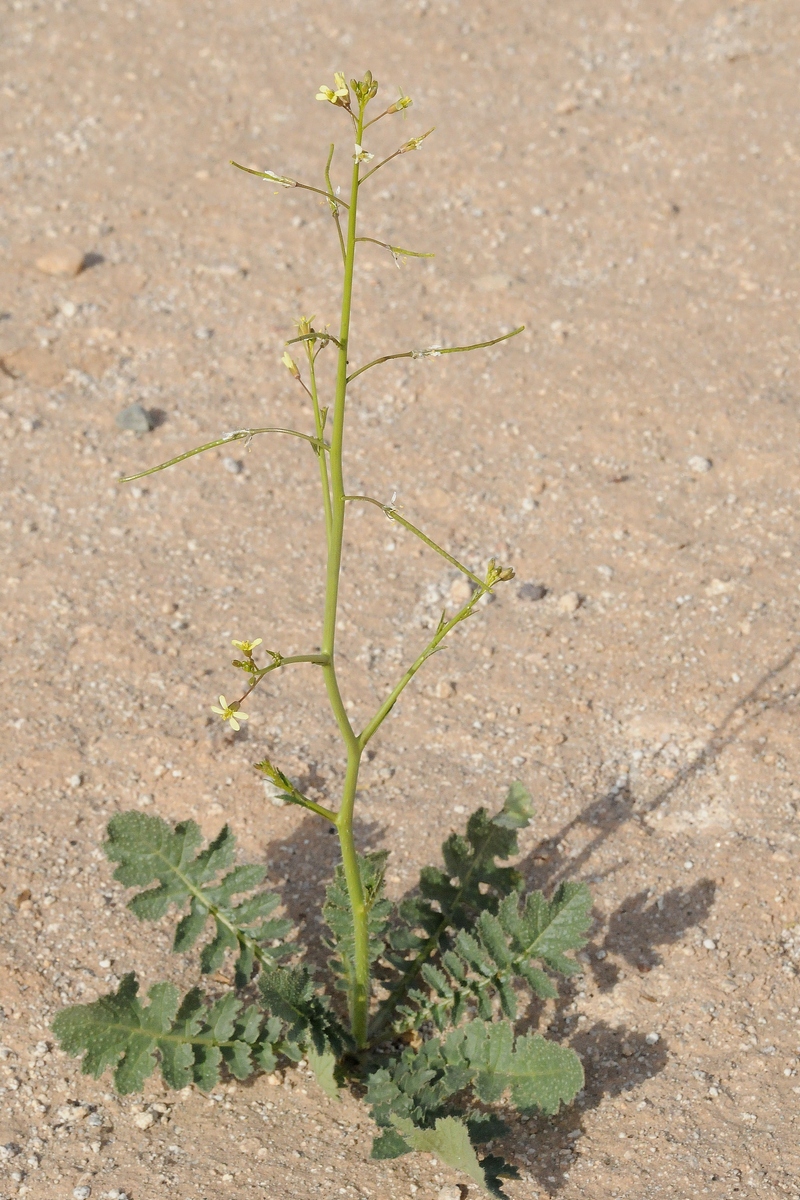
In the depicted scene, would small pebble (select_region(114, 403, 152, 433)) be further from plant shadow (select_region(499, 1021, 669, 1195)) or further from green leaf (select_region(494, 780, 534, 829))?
plant shadow (select_region(499, 1021, 669, 1195))

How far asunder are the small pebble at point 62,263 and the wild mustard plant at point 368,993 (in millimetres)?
3053

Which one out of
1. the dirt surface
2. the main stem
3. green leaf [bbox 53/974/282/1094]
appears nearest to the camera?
the main stem

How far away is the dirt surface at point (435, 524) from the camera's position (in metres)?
2.95

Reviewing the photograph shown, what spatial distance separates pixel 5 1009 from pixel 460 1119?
1219mm

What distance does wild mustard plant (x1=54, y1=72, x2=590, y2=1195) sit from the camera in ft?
8.38

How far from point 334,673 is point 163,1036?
0.91 meters

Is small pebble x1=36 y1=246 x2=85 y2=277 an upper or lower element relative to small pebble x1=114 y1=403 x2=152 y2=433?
upper

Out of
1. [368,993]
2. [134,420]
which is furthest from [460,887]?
[134,420]

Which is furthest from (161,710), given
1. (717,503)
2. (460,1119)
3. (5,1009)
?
(717,503)

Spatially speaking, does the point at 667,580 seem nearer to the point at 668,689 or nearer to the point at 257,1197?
the point at 668,689

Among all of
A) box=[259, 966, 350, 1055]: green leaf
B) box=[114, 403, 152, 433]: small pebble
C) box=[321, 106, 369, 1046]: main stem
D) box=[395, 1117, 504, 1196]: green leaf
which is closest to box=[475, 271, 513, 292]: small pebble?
box=[114, 403, 152, 433]: small pebble

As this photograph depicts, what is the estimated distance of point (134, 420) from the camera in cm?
483

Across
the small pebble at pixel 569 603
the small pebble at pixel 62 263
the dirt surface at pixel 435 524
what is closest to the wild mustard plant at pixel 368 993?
the dirt surface at pixel 435 524

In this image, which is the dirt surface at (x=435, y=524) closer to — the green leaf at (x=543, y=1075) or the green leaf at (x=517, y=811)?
the green leaf at (x=543, y=1075)
